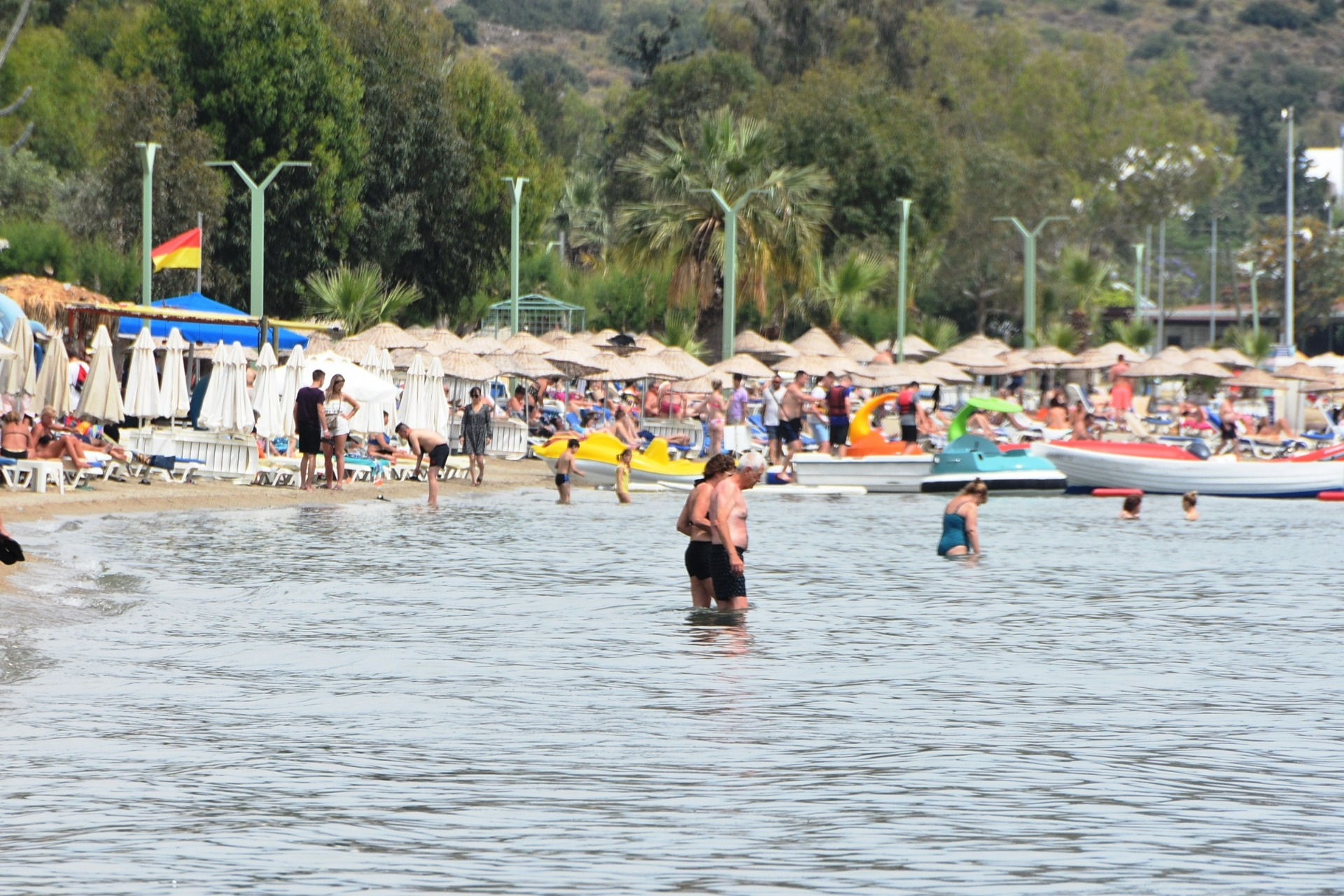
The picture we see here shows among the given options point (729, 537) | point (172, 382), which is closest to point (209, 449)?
point (172, 382)

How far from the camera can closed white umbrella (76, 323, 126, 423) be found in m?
24.6

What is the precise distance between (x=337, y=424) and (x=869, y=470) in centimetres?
949

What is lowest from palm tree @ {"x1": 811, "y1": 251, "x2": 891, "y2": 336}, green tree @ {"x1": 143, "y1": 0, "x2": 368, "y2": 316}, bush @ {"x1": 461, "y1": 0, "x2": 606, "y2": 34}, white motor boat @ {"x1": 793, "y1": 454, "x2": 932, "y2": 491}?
white motor boat @ {"x1": 793, "y1": 454, "x2": 932, "y2": 491}

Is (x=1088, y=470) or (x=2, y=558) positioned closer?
(x=2, y=558)

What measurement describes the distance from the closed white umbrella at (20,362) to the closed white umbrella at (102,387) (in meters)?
0.97

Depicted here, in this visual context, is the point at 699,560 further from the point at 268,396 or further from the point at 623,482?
the point at 623,482

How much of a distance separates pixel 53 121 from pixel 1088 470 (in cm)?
4102

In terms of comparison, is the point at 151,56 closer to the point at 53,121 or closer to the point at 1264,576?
the point at 53,121

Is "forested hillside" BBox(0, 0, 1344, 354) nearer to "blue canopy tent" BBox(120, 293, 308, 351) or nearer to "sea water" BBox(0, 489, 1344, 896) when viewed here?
"blue canopy tent" BBox(120, 293, 308, 351)

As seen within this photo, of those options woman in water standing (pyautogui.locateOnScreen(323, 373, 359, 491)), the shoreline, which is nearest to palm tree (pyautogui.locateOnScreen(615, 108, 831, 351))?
the shoreline

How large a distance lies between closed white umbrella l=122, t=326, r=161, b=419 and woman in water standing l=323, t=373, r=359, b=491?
2.29m

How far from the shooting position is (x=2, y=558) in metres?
14.9

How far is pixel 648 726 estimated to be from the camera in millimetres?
10969

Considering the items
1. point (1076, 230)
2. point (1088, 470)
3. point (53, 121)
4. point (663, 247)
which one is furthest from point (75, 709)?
point (1076, 230)
